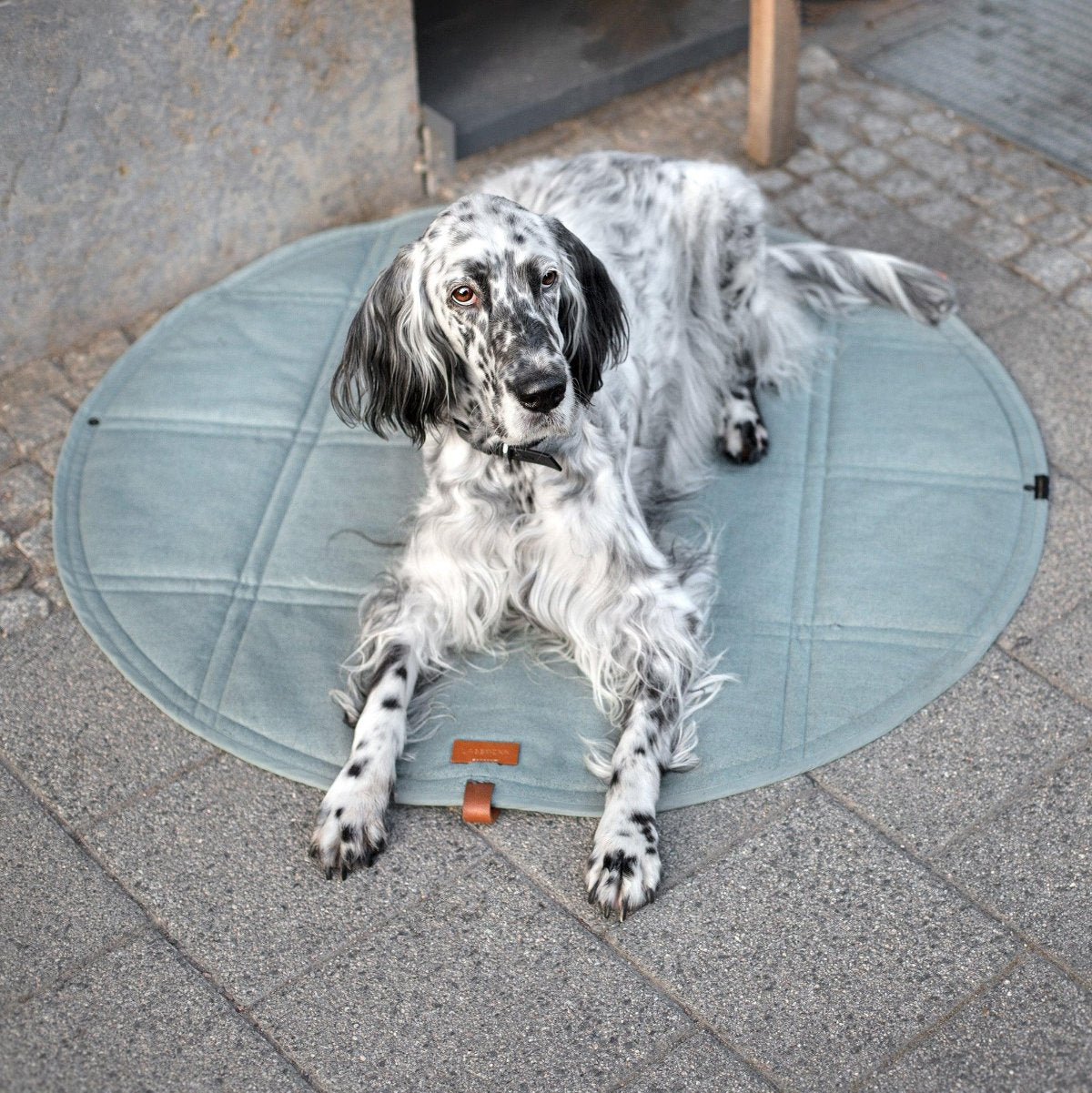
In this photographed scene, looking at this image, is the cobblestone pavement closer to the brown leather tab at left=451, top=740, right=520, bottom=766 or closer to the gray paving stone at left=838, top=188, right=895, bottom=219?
the brown leather tab at left=451, top=740, right=520, bottom=766

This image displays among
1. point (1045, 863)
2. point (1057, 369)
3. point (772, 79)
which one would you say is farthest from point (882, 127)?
point (1045, 863)

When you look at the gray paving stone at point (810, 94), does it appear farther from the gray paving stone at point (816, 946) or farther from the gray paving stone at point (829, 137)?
the gray paving stone at point (816, 946)

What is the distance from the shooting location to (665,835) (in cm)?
295

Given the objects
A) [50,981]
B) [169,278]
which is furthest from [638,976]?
[169,278]

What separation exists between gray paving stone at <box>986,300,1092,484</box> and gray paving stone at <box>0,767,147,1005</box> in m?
2.81

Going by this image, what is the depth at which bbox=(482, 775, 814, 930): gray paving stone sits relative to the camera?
288 centimetres

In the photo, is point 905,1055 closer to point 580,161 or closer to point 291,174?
point 580,161

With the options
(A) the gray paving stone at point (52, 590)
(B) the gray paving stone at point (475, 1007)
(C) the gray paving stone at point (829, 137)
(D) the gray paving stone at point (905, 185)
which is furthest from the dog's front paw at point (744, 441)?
(A) the gray paving stone at point (52, 590)

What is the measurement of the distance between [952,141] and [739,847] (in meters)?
3.27

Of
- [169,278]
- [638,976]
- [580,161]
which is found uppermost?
[580,161]

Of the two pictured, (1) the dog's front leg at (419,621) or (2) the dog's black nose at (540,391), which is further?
(1) the dog's front leg at (419,621)

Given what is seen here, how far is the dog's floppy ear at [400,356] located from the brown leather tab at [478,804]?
824 millimetres

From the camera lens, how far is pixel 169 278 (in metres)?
4.50

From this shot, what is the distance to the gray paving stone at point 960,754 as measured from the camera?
2.96 meters
